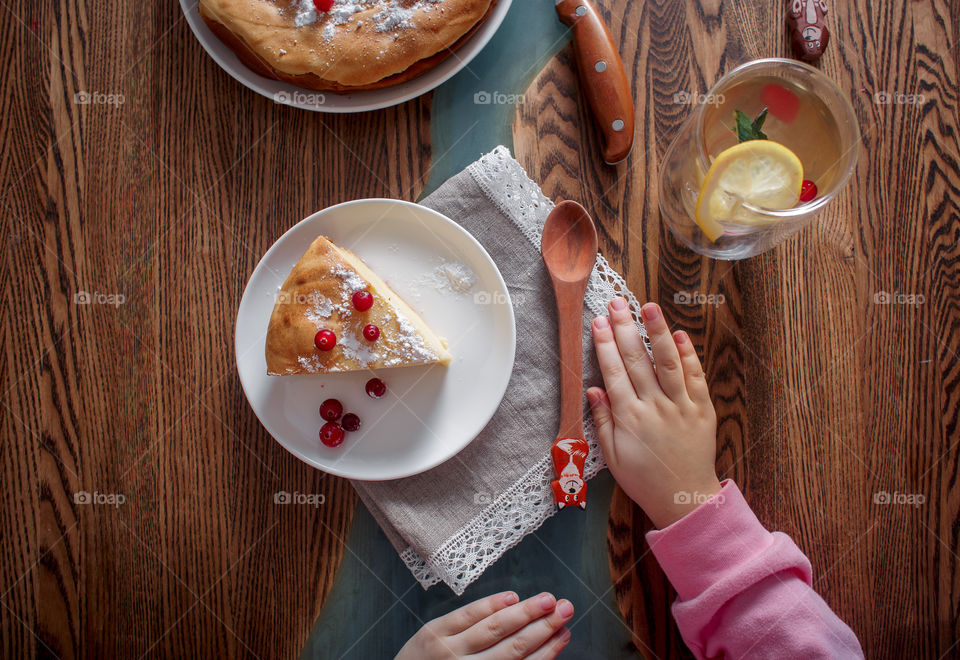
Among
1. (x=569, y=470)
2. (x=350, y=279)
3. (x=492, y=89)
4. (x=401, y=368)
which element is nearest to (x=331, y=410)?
(x=401, y=368)

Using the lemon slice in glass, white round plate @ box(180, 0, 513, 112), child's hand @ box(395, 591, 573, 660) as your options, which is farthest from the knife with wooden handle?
child's hand @ box(395, 591, 573, 660)

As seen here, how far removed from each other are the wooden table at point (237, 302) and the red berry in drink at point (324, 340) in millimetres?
310

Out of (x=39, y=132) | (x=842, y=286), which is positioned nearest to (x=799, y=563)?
(x=842, y=286)

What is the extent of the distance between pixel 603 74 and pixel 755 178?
43 centimetres

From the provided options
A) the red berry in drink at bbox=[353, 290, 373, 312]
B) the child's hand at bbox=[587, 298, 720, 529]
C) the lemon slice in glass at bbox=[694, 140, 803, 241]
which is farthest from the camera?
the child's hand at bbox=[587, 298, 720, 529]

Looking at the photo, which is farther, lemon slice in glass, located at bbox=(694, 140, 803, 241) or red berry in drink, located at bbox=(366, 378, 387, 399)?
red berry in drink, located at bbox=(366, 378, 387, 399)

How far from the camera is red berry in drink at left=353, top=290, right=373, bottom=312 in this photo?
4.06 ft

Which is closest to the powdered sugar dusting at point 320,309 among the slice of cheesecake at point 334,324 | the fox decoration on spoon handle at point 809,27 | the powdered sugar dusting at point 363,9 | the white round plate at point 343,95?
the slice of cheesecake at point 334,324

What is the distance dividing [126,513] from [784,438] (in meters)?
1.51

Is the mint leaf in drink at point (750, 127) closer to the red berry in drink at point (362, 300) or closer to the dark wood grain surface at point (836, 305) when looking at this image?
the dark wood grain surface at point (836, 305)

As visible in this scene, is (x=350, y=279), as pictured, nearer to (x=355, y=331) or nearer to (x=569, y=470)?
(x=355, y=331)

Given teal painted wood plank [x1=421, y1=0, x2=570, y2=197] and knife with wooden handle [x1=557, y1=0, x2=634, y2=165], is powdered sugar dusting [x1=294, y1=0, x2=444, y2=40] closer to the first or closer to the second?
teal painted wood plank [x1=421, y1=0, x2=570, y2=197]

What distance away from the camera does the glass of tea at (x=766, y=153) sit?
45.0 inches

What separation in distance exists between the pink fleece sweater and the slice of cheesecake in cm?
69
